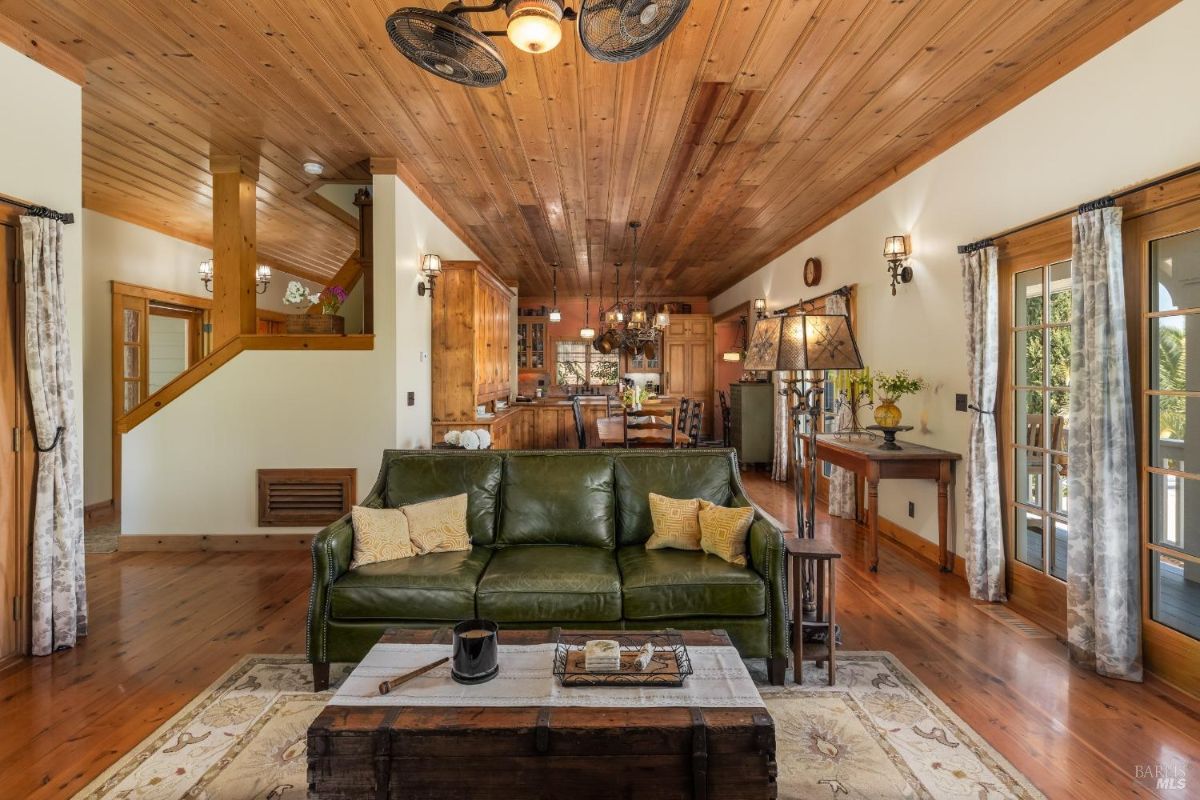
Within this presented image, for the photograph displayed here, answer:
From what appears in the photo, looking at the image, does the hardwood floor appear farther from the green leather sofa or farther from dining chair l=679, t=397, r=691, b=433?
dining chair l=679, t=397, r=691, b=433

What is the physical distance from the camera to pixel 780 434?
7.48 meters

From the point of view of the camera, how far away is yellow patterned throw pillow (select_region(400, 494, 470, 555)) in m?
2.98

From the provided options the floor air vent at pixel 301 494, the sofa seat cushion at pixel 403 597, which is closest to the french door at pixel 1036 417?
the sofa seat cushion at pixel 403 597

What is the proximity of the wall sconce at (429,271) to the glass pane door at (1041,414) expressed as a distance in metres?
4.12

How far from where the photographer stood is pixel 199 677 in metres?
2.69

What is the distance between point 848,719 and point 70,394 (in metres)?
3.83

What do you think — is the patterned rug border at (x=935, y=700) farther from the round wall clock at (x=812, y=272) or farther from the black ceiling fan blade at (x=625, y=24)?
the round wall clock at (x=812, y=272)

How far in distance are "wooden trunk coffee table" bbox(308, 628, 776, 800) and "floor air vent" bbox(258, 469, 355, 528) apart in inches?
131

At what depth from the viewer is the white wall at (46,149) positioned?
9.01 feet

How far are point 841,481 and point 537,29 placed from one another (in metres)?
4.82

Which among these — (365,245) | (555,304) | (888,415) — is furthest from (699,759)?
(555,304)

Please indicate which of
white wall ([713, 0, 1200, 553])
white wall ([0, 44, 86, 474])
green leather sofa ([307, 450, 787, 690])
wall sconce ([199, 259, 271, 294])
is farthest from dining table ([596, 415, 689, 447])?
wall sconce ([199, 259, 271, 294])

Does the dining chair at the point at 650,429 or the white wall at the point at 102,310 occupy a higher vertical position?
the white wall at the point at 102,310

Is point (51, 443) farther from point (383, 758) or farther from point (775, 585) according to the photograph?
point (775, 585)
